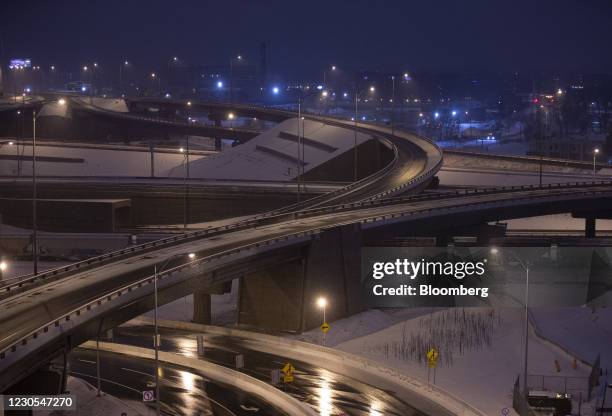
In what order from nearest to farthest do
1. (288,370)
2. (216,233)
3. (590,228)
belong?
1. (288,370)
2. (216,233)
3. (590,228)

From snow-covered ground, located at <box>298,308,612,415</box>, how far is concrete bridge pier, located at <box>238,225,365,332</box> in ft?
3.78

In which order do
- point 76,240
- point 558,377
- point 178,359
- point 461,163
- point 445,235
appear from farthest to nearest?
point 461,163
point 76,240
point 445,235
point 178,359
point 558,377

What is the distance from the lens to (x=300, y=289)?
49188 mm

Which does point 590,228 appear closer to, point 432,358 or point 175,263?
point 432,358

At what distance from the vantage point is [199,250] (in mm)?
45875

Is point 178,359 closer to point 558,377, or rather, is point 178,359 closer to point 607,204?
point 558,377

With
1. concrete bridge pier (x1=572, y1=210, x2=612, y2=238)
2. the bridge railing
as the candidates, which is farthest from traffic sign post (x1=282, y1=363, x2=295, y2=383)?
concrete bridge pier (x1=572, y1=210, x2=612, y2=238)

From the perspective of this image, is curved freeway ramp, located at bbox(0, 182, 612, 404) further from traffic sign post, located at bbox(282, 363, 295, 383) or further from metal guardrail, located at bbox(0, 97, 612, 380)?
traffic sign post, located at bbox(282, 363, 295, 383)

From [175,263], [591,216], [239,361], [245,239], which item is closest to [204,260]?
[175,263]

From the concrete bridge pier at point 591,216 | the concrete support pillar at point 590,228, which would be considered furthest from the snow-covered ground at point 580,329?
the concrete support pillar at point 590,228

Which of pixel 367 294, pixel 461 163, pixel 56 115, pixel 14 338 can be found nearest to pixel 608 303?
pixel 367 294

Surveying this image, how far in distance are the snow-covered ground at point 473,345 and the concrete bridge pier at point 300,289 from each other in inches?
45.3

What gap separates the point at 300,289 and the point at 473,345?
Result: 9851 millimetres

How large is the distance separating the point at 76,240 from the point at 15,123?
3237 inches
